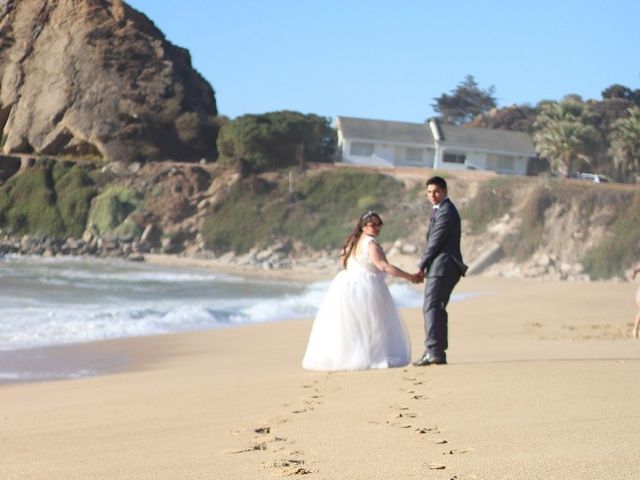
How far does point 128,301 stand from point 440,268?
15.3 metres

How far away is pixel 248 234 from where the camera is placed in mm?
49781

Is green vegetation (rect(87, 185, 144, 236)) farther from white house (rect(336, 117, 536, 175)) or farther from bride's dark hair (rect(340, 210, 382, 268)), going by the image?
bride's dark hair (rect(340, 210, 382, 268))

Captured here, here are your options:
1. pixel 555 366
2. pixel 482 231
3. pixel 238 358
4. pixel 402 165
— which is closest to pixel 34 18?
pixel 402 165

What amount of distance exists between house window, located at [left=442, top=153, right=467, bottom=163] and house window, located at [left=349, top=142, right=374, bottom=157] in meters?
4.79

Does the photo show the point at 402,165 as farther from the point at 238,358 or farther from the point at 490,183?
the point at 238,358

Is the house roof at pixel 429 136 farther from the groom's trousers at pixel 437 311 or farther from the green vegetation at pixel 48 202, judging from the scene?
the groom's trousers at pixel 437 311

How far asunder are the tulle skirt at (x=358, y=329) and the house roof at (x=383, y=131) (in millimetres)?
51500

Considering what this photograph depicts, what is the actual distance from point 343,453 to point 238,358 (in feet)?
25.4

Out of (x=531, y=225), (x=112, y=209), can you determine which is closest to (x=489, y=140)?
(x=531, y=225)

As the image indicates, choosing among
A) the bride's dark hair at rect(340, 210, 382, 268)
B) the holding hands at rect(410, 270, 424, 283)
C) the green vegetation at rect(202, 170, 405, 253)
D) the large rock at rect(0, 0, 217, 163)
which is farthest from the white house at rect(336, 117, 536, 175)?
the holding hands at rect(410, 270, 424, 283)

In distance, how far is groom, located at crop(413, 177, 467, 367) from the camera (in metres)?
8.38

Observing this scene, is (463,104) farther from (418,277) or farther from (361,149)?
(418,277)

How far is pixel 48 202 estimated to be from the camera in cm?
5516

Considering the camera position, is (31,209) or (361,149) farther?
(361,149)
